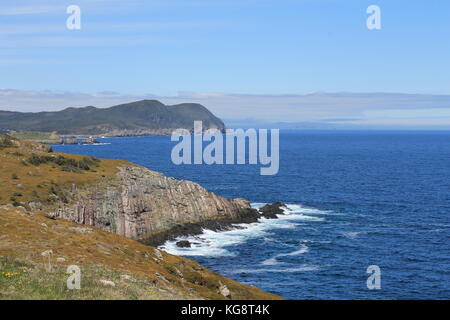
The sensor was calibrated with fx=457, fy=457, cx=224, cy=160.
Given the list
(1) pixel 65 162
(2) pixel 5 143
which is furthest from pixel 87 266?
(2) pixel 5 143

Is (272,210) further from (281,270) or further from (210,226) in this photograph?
(281,270)

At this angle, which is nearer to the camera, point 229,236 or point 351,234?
point 351,234

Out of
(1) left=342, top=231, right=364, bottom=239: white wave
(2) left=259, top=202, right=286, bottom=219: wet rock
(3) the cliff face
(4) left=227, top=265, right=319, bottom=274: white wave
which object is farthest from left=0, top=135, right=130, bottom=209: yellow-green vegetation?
(1) left=342, top=231, right=364, bottom=239: white wave

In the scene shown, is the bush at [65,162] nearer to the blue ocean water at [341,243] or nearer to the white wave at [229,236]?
the white wave at [229,236]

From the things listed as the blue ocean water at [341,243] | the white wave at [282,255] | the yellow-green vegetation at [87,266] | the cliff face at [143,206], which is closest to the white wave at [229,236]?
the blue ocean water at [341,243]

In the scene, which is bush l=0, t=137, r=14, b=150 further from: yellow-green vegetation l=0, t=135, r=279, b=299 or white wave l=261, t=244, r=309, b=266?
white wave l=261, t=244, r=309, b=266
